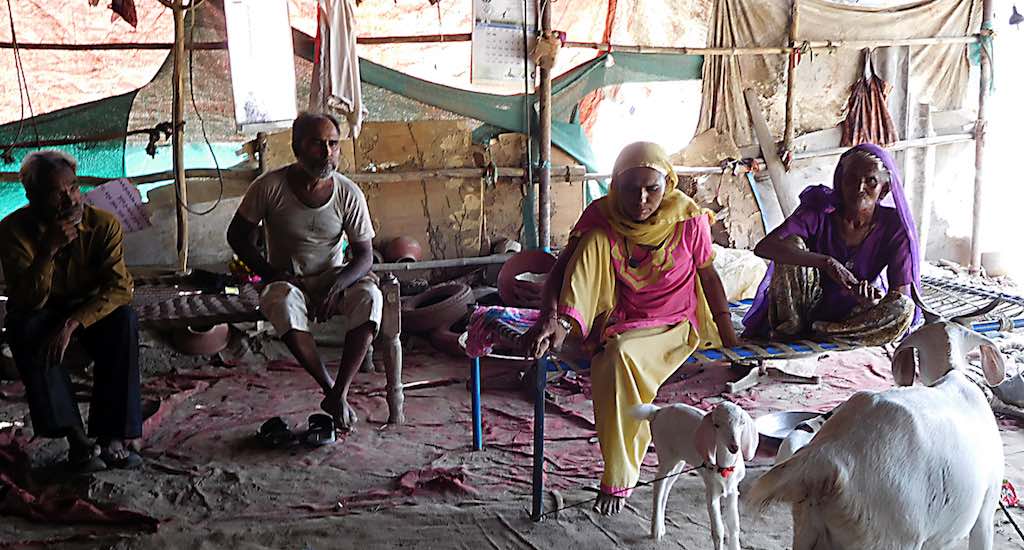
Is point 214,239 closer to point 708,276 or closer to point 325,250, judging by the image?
point 325,250

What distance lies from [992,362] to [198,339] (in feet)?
16.0

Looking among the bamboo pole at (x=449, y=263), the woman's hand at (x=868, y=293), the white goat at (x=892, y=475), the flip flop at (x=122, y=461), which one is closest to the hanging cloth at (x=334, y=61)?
the bamboo pole at (x=449, y=263)

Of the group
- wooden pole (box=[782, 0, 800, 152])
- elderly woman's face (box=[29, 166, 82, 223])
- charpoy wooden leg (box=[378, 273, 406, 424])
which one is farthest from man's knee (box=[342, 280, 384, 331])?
wooden pole (box=[782, 0, 800, 152])

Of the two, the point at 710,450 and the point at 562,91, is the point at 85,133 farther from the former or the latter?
the point at 710,450

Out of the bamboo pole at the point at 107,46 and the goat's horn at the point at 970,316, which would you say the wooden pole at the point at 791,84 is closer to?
the goat's horn at the point at 970,316

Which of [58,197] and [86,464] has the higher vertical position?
[58,197]

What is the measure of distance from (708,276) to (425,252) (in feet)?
12.1

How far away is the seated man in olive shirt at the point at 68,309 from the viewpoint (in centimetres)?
405

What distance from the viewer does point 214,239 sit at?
6.75 metres

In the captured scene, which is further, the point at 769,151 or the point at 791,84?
the point at 769,151

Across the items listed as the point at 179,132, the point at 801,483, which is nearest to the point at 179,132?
the point at 179,132

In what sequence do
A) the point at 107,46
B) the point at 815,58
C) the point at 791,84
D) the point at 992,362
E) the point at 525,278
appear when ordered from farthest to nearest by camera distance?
the point at 815,58, the point at 791,84, the point at 107,46, the point at 525,278, the point at 992,362

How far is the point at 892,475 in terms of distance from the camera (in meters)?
2.22

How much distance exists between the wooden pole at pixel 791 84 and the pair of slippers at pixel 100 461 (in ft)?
18.8
